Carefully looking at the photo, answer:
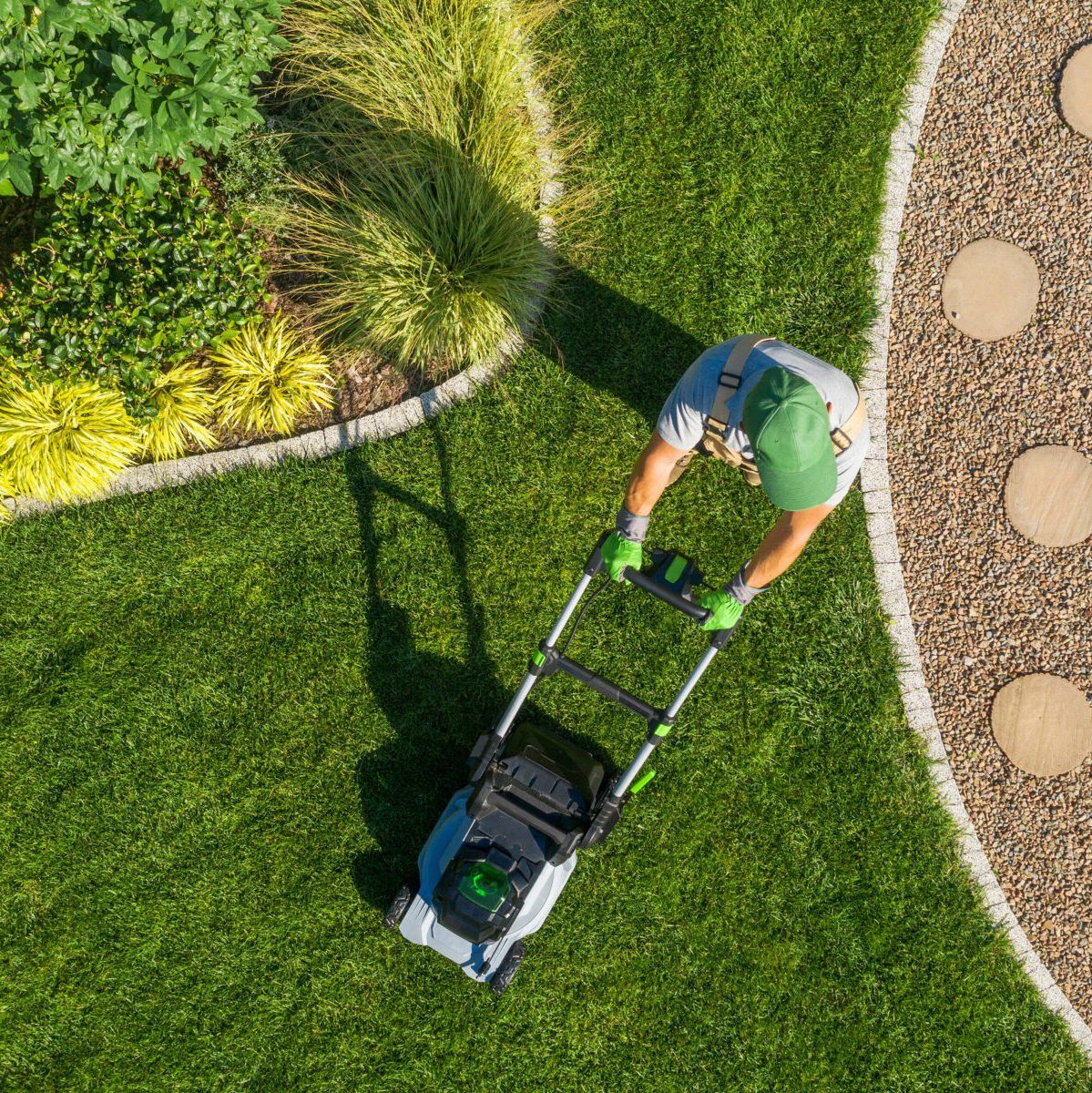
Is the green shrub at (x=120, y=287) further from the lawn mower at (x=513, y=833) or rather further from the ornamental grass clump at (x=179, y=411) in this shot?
the lawn mower at (x=513, y=833)

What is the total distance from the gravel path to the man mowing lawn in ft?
5.06

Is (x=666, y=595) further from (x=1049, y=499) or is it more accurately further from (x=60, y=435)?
(x=60, y=435)

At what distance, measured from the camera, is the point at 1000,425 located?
16.1ft

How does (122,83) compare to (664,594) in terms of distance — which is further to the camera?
(122,83)

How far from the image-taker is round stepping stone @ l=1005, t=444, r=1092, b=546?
16.0 ft

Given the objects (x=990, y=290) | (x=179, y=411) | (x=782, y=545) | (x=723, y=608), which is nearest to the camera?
(x=782, y=545)

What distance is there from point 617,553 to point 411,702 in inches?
70.4

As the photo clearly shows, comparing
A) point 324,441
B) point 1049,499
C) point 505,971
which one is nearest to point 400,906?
point 505,971

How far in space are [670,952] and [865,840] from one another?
1253mm

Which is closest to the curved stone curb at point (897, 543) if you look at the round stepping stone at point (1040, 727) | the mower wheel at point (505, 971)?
the round stepping stone at point (1040, 727)

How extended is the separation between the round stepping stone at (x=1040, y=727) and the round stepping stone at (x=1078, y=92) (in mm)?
3253

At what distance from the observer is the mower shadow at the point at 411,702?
480cm

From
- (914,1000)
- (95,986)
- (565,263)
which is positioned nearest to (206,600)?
(95,986)

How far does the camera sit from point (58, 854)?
4.81 m
